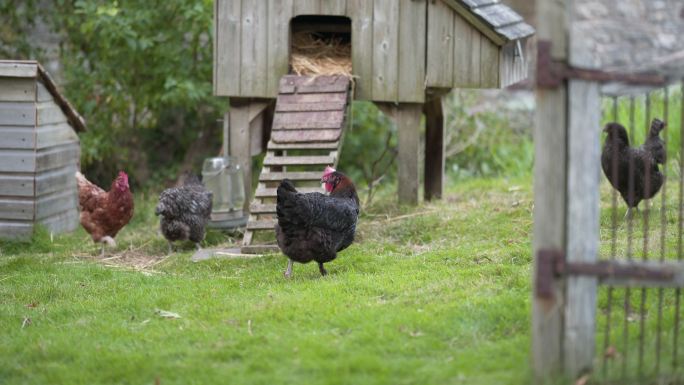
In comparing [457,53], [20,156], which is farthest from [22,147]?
[457,53]

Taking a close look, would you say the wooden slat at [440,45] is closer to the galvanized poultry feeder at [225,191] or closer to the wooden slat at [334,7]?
the wooden slat at [334,7]

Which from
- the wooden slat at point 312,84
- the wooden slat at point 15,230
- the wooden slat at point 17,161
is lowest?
the wooden slat at point 15,230

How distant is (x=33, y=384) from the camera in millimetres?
5480

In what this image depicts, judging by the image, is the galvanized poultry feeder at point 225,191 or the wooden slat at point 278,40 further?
the galvanized poultry feeder at point 225,191

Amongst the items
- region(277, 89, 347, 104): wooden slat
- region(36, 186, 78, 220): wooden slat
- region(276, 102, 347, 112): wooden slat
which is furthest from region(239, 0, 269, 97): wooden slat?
region(36, 186, 78, 220): wooden slat

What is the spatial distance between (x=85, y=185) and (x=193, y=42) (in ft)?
11.9

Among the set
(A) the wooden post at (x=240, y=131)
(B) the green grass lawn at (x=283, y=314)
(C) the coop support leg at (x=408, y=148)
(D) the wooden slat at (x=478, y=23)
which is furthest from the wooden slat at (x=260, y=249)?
(D) the wooden slat at (x=478, y=23)

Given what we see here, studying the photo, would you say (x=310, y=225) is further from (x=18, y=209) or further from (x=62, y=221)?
(x=62, y=221)

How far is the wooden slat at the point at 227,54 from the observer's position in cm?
1070

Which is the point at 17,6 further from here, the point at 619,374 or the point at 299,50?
the point at 619,374

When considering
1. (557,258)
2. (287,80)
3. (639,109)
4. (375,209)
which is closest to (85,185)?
(287,80)

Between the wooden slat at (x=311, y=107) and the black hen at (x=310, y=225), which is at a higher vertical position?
the wooden slat at (x=311, y=107)

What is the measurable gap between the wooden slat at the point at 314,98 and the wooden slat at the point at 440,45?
1017 millimetres

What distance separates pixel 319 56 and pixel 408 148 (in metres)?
1.55
